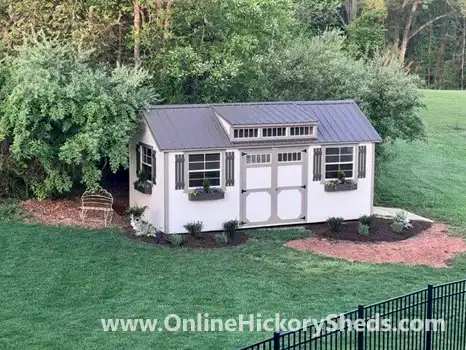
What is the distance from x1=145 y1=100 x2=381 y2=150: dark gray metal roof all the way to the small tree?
79 cm

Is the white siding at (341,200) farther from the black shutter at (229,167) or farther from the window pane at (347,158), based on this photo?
the black shutter at (229,167)

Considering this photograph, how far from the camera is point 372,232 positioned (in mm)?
17625

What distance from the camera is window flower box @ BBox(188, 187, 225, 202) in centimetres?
1683

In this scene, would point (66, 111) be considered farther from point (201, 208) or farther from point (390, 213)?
point (390, 213)

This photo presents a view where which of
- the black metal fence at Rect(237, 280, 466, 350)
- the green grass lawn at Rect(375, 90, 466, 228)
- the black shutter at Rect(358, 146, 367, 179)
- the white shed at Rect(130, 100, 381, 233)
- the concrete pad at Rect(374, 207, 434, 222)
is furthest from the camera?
the green grass lawn at Rect(375, 90, 466, 228)

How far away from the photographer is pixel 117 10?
67.1 ft

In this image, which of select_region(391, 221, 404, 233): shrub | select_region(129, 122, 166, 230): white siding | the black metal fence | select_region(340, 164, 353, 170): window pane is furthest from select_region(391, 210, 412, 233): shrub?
the black metal fence

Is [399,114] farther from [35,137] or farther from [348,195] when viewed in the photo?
[35,137]

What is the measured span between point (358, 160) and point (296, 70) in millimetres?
4782

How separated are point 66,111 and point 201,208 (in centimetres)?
361

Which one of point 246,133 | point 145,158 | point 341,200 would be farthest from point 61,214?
point 341,200

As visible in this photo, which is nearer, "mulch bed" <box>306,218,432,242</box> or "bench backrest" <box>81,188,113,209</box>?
"mulch bed" <box>306,218,432,242</box>

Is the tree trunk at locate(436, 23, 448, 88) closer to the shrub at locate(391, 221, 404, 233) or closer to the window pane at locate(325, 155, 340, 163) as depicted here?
the window pane at locate(325, 155, 340, 163)

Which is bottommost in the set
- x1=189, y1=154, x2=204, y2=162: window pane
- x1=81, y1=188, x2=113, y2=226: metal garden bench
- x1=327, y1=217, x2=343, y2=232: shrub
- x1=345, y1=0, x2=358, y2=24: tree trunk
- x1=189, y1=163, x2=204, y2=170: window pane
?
x1=327, y1=217, x2=343, y2=232: shrub
